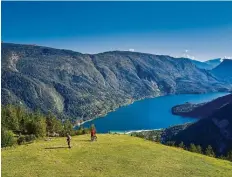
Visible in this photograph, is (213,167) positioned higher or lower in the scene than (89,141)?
lower

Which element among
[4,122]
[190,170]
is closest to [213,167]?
[190,170]

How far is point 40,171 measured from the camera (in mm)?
39875

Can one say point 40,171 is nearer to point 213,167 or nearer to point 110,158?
point 110,158

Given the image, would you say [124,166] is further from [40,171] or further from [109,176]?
[40,171]

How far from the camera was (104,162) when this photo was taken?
148 ft

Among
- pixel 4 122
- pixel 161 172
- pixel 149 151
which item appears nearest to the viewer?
pixel 161 172

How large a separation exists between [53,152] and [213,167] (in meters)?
24.8

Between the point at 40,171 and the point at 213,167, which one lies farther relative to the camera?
the point at 213,167

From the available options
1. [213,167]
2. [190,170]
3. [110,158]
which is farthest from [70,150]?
[213,167]

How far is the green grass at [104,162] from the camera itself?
1609 inches

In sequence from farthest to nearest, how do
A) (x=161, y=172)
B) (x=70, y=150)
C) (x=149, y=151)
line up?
1. (x=149, y=151)
2. (x=70, y=150)
3. (x=161, y=172)

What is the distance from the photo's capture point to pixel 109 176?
39562 mm

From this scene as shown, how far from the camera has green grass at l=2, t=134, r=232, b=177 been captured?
1609 inches

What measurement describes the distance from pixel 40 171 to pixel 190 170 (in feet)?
68.5
